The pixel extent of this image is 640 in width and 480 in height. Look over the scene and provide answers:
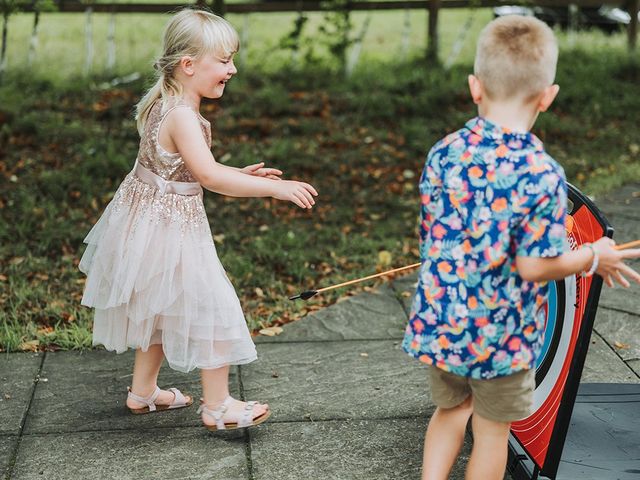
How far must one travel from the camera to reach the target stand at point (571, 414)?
9.04 feet

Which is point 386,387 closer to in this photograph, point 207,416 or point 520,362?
point 207,416

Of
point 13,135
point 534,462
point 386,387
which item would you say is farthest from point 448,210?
point 13,135

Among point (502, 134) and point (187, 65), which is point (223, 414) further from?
point (502, 134)

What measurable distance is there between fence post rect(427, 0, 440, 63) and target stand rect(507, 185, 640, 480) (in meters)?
7.22

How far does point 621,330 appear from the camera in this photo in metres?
4.48

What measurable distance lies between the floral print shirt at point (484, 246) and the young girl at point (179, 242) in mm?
969

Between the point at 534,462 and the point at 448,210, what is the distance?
1.02 metres

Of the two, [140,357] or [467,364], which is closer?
[467,364]

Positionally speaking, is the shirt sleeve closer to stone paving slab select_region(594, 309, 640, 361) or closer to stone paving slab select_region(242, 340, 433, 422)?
stone paving slab select_region(242, 340, 433, 422)

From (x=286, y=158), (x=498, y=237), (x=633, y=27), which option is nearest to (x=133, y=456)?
(x=498, y=237)

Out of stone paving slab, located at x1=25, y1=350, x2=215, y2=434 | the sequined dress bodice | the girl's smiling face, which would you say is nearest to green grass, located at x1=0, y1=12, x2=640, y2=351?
stone paving slab, located at x1=25, y1=350, x2=215, y2=434

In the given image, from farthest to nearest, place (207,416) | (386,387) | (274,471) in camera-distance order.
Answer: (386,387), (207,416), (274,471)

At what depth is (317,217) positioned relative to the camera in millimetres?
6535

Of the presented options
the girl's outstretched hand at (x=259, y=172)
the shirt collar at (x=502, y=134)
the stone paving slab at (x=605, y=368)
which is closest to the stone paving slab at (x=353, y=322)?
the stone paving slab at (x=605, y=368)
